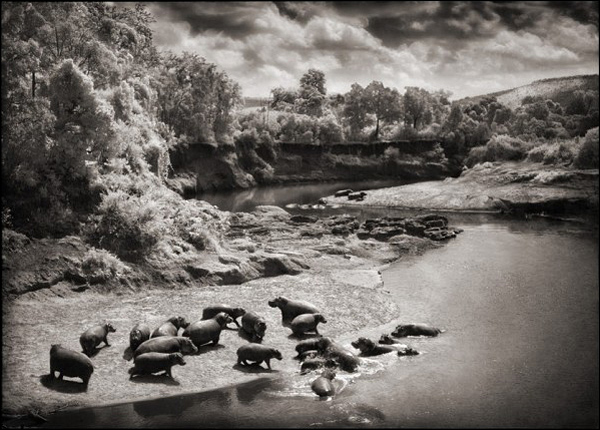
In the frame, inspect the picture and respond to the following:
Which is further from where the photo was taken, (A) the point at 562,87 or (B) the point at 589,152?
(B) the point at 589,152

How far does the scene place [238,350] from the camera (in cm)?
1379

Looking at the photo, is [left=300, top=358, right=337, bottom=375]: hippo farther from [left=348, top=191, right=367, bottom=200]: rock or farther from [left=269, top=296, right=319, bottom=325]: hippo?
[left=348, top=191, right=367, bottom=200]: rock

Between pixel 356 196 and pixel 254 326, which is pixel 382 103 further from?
pixel 254 326

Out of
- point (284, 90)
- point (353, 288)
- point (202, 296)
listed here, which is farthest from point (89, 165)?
point (284, 90)

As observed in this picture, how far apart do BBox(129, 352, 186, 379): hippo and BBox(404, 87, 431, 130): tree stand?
8539 centimetres

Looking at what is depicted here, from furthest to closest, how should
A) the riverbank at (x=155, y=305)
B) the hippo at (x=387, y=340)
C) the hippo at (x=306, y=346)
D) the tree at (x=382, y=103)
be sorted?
the tree at (x=382, y=103) → the hippo at (x=387, y=340) → the hippo at (x=306, y=346) → the riverbank at (x=155, y=305)

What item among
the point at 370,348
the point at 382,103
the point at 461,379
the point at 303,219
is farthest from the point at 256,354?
the point at 382,103

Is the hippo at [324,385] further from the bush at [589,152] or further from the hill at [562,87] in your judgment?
the bush at [589,152]

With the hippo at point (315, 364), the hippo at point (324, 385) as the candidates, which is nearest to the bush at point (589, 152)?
the hippo at point (315, 364)

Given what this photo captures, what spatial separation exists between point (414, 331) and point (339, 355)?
367 centimetres

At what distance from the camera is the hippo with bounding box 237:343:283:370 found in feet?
44.8

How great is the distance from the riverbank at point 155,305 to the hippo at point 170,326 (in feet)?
2.46

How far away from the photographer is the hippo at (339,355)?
13812mm

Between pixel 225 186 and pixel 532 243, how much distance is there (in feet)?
155
